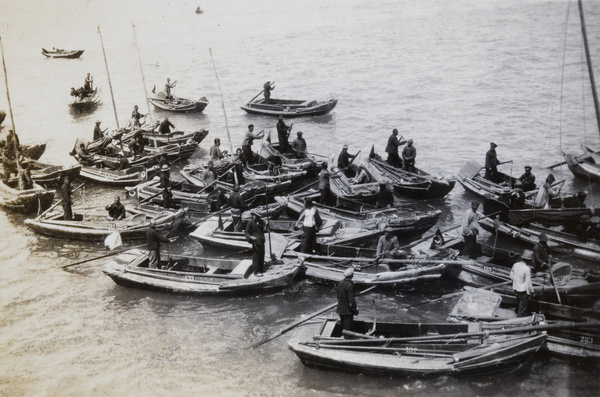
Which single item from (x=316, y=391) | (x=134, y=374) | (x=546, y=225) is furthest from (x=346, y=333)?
(x=546, y=225)

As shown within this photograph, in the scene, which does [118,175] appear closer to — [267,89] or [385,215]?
[385,215]

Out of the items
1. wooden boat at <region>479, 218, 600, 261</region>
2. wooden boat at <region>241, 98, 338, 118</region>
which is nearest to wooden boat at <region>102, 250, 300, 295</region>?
wooden boat at <region>479, 218, 600, 261</region>

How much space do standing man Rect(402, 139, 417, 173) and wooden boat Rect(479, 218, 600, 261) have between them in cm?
490

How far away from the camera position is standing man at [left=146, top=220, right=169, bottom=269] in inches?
543

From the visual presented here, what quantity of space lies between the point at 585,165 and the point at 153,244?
16.8 metres

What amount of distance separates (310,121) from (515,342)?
23.6 metres

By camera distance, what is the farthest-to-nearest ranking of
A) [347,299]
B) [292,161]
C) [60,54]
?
[60,54] → [292,161] → [347,299]

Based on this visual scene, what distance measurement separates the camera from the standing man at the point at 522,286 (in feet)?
35.7

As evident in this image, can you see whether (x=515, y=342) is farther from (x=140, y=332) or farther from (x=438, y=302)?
(x=140, y=332)

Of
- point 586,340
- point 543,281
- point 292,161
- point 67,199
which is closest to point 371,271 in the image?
point 543,281

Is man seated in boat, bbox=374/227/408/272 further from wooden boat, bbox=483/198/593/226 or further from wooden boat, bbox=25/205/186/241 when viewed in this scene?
wooden boat, bbox=25/205/186/241

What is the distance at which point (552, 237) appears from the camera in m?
15.0

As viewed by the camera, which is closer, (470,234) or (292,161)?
(470,234)

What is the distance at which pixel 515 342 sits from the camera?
9.69 meters
